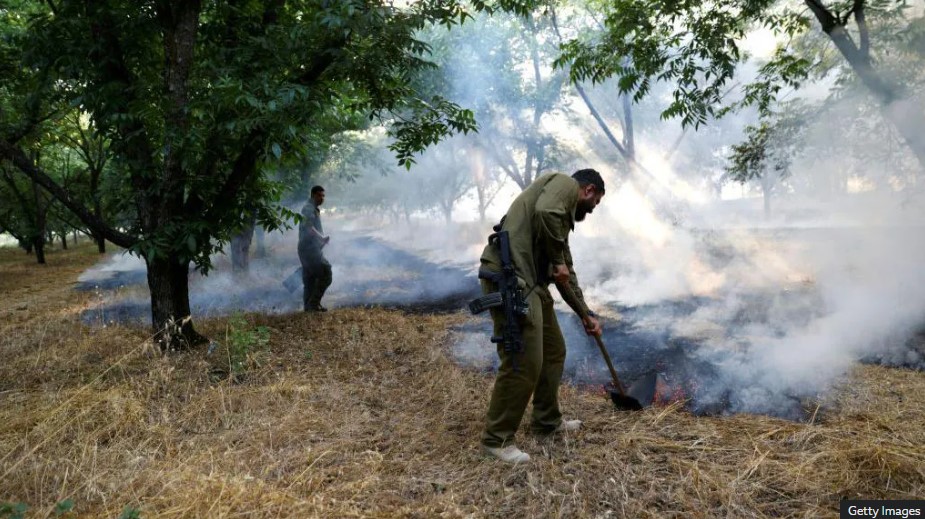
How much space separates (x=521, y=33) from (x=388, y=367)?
537 inches

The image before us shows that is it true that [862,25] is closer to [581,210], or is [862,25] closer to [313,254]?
[581,210]

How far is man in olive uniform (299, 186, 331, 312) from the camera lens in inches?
299

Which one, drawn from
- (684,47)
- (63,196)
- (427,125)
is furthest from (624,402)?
(63,196)

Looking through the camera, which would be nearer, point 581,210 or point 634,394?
point 581,210

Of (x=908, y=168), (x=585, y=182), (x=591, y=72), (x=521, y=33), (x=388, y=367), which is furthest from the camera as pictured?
(x=521, y=33)

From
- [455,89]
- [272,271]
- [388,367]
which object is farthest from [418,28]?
[455,89]

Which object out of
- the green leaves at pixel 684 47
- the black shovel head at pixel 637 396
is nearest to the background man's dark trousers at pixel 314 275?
the green leaves at pixel 684 47

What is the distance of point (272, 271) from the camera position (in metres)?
15.0

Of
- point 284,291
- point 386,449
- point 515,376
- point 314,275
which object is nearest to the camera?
point 515,376

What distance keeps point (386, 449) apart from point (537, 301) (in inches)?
53.0

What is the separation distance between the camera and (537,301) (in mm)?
3260

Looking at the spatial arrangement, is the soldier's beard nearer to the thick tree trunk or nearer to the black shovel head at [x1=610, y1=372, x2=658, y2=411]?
the black shovel head at [x1=610, y1=372, x2=658, y2=411]

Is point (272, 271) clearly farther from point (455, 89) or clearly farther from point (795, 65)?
point (795, 65)

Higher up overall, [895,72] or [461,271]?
[895,72]
